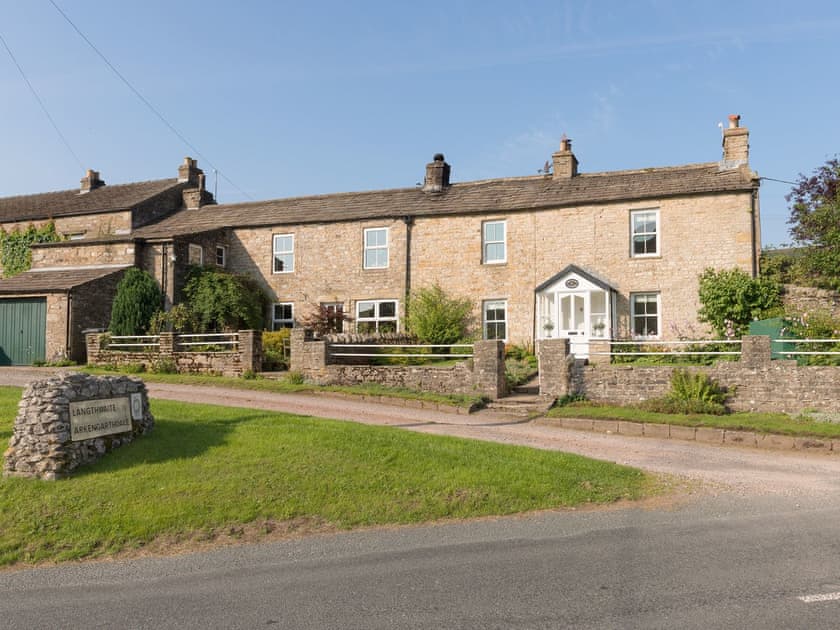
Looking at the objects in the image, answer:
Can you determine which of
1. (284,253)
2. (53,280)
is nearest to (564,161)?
(284,253)

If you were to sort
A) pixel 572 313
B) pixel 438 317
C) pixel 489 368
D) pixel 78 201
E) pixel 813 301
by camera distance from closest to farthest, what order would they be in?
pixel 489 368
pixel 813 301
pixel 572 313
pixel 438 317
pixel 78 201

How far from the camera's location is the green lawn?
762 centimetres

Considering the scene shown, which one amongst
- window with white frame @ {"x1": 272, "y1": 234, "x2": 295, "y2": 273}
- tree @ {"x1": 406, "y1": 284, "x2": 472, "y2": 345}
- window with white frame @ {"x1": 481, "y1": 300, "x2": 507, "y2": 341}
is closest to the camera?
tree @ {"x1": 406, "y1": 284, "x2": 472, "y2": 345}

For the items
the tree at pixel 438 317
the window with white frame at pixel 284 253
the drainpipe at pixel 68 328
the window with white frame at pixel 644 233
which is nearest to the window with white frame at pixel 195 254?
the window with white frame at pixel 284 253

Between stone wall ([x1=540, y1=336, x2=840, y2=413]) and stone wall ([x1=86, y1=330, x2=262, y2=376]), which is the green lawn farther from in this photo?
stone wall ([x1=86, y1=330, x2=262, y2=376])

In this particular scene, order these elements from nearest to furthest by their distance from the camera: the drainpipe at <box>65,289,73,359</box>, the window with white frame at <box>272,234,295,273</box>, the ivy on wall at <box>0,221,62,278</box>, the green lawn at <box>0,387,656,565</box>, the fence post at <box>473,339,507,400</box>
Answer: the green lawn at <box>0,387,656,565</box> < the fence post at <box>473,339,507,400</box> < the drainpipe at <box>65,289,73,359</box> < the window with white frame at <box>272,234,295,273</box> < the ivy on wall at <box>0,221,62,278</box>

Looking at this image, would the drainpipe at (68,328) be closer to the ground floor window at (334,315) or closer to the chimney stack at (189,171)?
the ground floor window at (334,315)

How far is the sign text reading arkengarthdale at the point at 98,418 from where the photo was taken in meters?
9.02

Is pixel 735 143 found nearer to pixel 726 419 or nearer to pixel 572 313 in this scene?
pixel 572 313

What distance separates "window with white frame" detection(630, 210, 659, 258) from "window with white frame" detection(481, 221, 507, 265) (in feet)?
15.1

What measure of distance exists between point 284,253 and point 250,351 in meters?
8.54

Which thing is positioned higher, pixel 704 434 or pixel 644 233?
pixel 644 233

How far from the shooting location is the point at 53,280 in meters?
25.8

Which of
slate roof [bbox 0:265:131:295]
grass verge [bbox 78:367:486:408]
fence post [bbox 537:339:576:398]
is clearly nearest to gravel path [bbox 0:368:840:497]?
grass verge [bbox 78:367:486:408]
